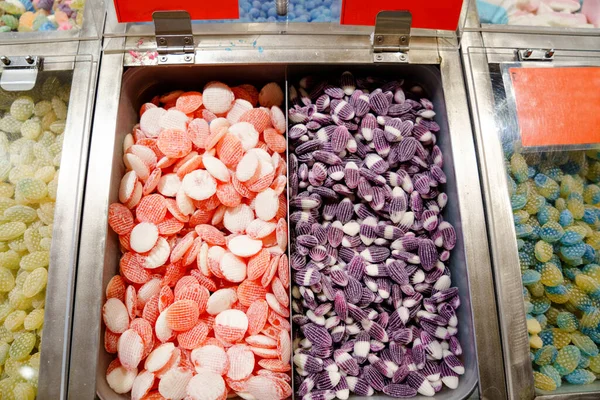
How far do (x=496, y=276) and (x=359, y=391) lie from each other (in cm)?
51

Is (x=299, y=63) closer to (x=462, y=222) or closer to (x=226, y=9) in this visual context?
(x=226, y=9)

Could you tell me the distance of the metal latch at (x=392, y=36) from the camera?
1.46 m

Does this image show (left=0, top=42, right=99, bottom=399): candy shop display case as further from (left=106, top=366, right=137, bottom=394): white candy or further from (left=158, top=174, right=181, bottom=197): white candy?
(left=158, top=174, right=181, bottom=197): white candy

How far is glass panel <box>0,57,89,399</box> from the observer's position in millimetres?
1200

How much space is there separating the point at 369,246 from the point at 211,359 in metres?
0.58

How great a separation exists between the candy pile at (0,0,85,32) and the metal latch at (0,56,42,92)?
182 mm

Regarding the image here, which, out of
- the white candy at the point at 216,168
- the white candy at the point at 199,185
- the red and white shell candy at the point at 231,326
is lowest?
the red and white shell candy at the point at 231,326

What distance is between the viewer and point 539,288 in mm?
1338

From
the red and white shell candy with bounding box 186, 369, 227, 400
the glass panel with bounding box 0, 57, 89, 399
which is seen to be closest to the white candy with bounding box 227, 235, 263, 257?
the red and white shell candy with bounding box 186, 369, 227, 400

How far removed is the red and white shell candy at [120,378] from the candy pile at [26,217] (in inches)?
7.2

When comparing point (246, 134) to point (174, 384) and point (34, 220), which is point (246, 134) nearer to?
point (34, 220)

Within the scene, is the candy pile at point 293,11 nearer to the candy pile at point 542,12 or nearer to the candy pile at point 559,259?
the candy pile at point 542,12

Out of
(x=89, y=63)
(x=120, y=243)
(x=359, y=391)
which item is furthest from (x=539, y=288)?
(x=89, y=63)

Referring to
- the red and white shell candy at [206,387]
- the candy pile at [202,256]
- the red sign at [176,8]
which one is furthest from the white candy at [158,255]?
the red sign at [176,8]
